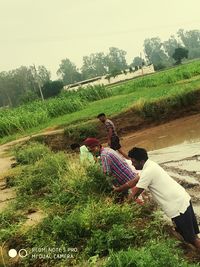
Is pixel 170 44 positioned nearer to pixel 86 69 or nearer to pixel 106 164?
pixel 86 69

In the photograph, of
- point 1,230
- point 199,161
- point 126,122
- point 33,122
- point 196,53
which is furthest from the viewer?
point 196,53

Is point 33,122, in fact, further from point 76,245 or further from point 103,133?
point 76,245

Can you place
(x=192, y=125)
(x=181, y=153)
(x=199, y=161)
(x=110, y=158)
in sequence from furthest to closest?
1. (x=192, y=125)
2. (x=181, y=153)
3. (x=199, y=161)
4. (x=110, y=158)

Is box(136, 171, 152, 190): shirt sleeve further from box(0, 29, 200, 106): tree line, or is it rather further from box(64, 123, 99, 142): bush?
box(0, 29, 200, 106): tree line

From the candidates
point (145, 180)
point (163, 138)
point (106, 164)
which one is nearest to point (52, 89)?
point (163, 138)

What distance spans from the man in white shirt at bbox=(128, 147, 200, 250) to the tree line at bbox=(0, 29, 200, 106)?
4137cm

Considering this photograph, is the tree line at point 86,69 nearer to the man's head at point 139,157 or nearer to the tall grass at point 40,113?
the tall grass at point 40,113

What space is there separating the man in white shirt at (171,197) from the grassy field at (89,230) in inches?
10.4

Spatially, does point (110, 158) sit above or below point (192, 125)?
above

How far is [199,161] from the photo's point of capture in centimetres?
1110

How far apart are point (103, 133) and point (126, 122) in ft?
4.36

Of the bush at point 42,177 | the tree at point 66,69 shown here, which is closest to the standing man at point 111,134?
the bush at point 42,177

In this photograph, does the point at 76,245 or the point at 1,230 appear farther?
the point at 1,230

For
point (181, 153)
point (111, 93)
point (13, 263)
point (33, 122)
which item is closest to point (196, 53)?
point (111, 93)
